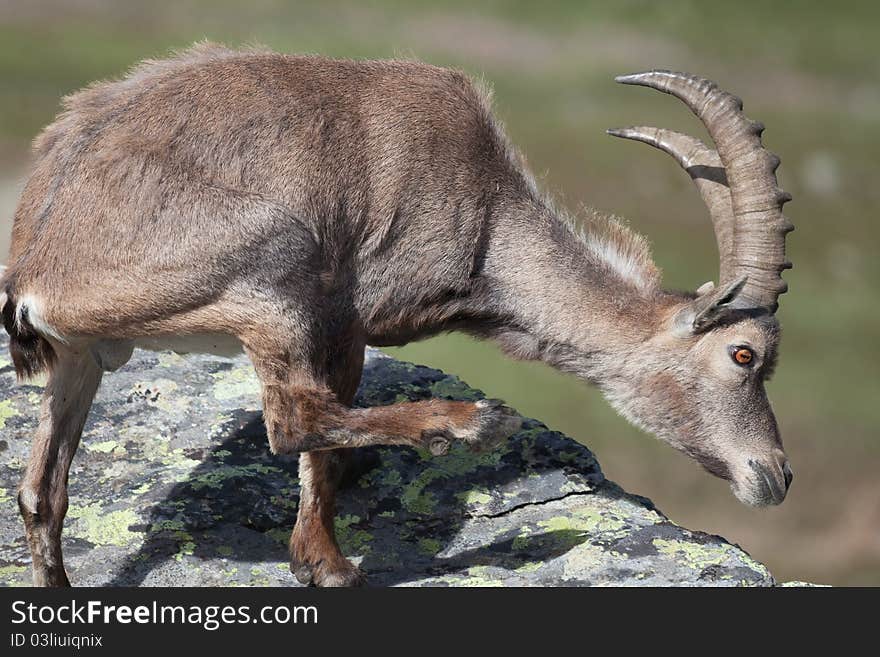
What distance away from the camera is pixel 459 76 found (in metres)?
9.34

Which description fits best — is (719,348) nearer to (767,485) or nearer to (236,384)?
(767,485)

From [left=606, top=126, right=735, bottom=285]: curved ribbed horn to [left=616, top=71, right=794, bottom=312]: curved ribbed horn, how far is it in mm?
170

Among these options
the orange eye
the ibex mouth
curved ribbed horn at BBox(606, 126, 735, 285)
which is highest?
curved ribbed horn at BBox(606, 126, 735, 285)

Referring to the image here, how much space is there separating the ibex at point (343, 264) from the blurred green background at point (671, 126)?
94 cm

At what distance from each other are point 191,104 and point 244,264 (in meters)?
1.22

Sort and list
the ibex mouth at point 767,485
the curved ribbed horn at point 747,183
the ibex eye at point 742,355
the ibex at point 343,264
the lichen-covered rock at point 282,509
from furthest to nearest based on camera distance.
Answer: the ibex mouth at point 767,485 → the ibex eye at point 742,355 → the curved ribbed horn at point 747,183 → the lichen-covered rock at point 282,509 → the ibex at point 343,264

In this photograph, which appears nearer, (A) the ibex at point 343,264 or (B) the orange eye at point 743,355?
(A) the ibex at point 343,264

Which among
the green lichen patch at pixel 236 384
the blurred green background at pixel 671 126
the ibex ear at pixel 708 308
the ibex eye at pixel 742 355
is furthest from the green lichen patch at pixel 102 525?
the ibex eye at pixel 742 355

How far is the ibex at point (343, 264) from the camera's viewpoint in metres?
7.76

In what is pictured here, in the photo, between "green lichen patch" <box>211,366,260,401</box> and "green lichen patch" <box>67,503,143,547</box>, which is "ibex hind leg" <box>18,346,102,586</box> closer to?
"green lichen patch" <box>67,503,143,547</box>

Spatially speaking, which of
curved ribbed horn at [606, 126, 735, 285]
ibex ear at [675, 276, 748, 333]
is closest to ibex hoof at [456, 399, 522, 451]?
ibex ear at [675, 276, 748, 333]

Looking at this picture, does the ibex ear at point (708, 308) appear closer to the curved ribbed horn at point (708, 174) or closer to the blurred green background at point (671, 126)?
the curved ribbed horn at point (708, 174)

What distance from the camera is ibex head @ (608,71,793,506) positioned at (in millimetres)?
8523

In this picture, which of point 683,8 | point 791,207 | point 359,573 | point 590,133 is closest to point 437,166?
point 359,573
